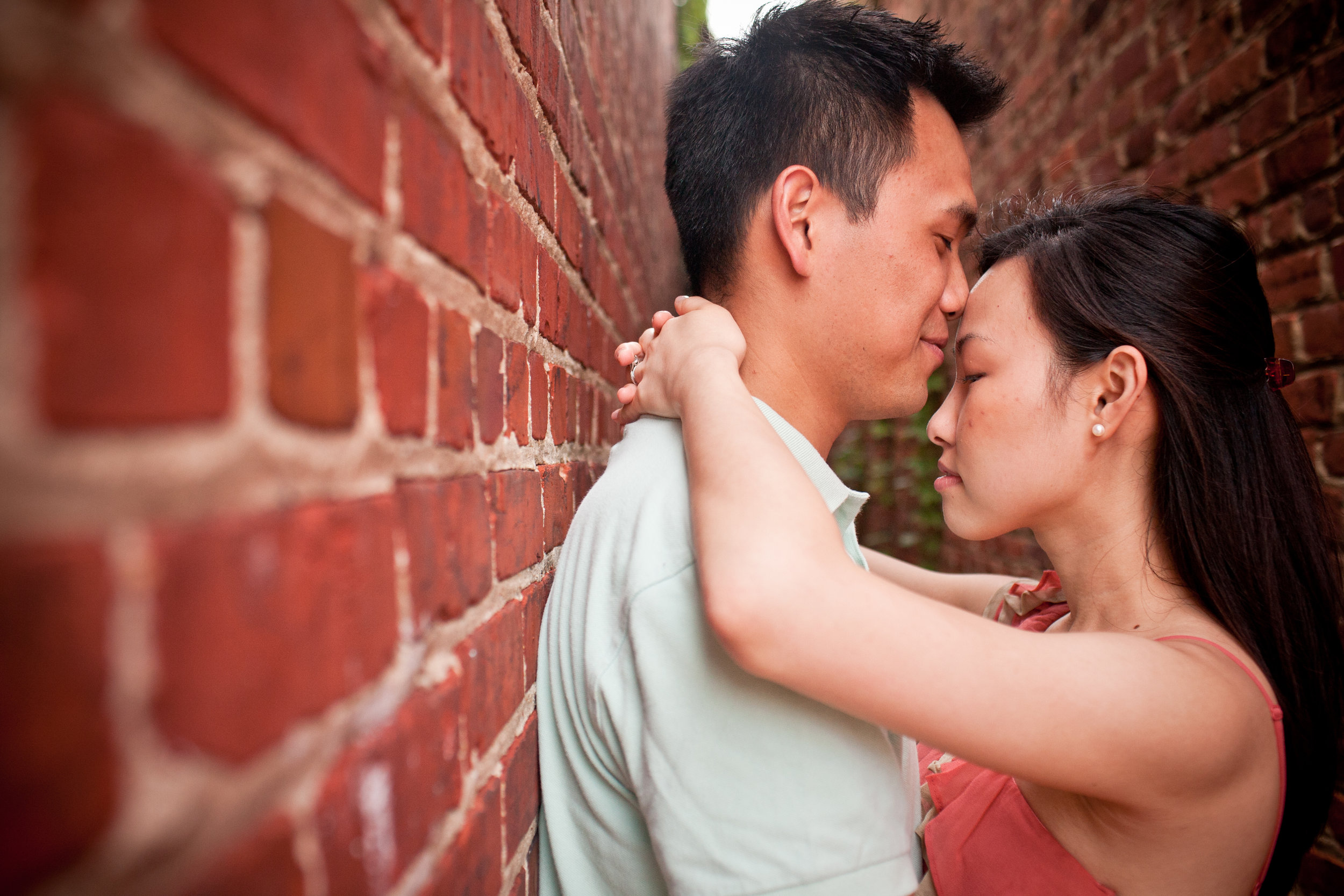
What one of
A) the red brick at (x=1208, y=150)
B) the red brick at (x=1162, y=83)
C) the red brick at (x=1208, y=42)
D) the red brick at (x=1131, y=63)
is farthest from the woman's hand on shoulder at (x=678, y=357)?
the red brick at (x=1131, y=63)

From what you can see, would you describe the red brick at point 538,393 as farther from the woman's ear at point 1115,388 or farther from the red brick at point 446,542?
the woman's ear at point 1115,388

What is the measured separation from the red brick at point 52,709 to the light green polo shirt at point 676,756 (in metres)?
0.72

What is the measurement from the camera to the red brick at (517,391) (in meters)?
0.96

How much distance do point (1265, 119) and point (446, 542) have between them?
2.50 meters

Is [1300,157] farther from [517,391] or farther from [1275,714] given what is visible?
[517,391]

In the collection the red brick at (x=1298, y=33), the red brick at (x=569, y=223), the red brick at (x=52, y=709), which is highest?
the red brick at (x=1298, y=33)

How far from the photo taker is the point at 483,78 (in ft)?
2.76

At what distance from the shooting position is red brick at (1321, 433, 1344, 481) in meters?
1.82

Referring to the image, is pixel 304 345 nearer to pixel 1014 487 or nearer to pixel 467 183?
pixel 467 183

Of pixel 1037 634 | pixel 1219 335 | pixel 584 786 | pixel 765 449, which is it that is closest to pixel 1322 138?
pixel 1219 335

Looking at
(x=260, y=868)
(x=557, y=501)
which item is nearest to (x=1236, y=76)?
(x=557, y=501)

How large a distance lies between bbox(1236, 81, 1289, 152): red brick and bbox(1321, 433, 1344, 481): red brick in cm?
Answer: 84

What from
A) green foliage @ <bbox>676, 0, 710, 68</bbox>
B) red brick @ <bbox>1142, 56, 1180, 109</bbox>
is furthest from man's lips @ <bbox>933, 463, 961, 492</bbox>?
green foliage @ <bbox>676, 0, 710, 68</bbox>

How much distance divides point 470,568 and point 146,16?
0.57 m
